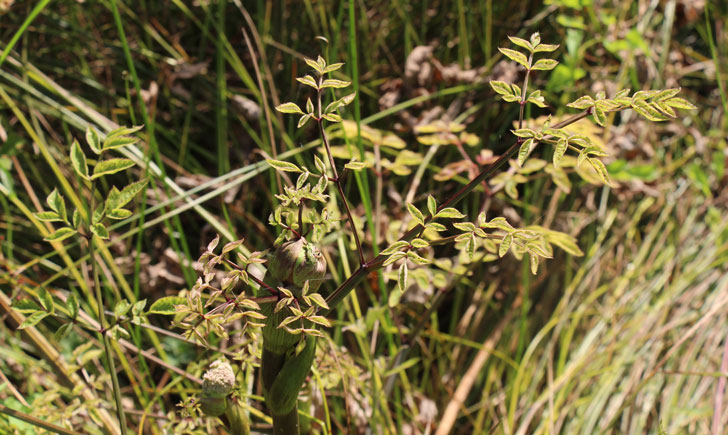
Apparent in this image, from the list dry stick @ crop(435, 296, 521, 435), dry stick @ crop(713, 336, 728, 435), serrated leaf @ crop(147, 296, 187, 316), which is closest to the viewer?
serrated leaf @ crop(147, 296, 187, 316)

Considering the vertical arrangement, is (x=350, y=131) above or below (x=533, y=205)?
above

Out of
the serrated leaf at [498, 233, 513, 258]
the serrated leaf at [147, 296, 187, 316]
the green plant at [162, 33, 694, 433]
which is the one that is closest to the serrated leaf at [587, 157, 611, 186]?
the green plant at [162, 33, 694, 433]

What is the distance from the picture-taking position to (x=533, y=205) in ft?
5.54

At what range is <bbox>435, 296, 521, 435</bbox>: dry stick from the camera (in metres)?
1.38

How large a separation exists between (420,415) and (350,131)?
0.66 metres

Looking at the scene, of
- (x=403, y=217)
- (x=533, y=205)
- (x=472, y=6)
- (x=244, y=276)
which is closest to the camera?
(x=244, y=276)

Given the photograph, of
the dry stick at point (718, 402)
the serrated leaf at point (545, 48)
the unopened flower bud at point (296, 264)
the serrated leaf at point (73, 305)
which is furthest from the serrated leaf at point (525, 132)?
the dry stick at point (718, 402)

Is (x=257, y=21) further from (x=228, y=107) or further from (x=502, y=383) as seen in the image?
(x=502, y=383)

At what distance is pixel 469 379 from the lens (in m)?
1.49

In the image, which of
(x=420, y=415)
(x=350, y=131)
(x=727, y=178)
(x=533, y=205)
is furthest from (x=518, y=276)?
(x=727, y=178)

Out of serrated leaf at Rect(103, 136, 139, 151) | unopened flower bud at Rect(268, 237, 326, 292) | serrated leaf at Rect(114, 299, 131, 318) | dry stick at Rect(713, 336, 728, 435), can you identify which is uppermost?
serrated leaf at Rect(103, 136, 139, 151)

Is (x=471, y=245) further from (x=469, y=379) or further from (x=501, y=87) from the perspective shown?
(x=469, y=379)

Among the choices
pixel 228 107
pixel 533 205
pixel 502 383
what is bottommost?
pixel 502 383

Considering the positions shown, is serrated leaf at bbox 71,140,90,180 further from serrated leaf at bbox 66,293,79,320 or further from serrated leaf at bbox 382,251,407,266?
serrated leaf at bbox 382,251,407,266
